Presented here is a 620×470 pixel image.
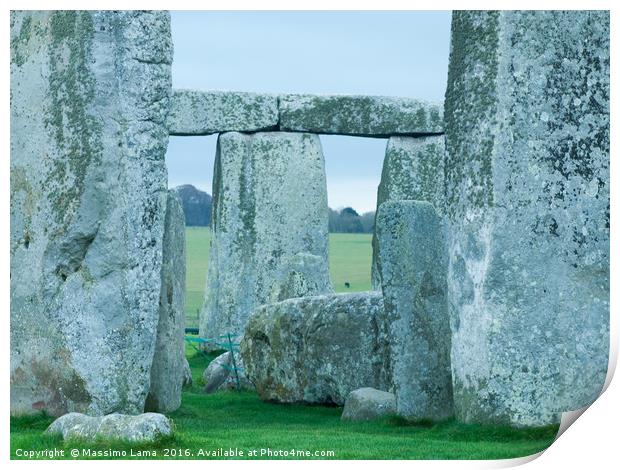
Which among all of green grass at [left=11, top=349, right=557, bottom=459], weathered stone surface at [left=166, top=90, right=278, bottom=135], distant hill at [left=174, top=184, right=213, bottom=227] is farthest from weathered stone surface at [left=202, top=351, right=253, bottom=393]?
distant hill at [left=174, top=184, right=213, bottom=227]

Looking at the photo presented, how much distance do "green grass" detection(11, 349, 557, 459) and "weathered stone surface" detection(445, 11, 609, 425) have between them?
0.17m

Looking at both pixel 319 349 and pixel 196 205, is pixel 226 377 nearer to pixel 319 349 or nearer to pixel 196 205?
pixel 319 349

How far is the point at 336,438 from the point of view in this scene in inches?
429

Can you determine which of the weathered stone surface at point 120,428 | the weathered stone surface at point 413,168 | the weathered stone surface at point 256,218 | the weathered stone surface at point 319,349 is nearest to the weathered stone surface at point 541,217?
the weathered stone surface at point 319,349

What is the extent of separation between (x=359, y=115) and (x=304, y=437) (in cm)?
1011

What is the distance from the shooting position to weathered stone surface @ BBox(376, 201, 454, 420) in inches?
461

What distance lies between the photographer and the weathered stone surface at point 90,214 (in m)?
11.6

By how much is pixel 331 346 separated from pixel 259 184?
7.32m

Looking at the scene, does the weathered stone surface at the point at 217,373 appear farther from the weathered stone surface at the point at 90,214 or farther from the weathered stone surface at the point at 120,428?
the weathered stone surface at the point at 120,428

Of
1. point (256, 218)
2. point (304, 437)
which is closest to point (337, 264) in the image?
point (256, 218)

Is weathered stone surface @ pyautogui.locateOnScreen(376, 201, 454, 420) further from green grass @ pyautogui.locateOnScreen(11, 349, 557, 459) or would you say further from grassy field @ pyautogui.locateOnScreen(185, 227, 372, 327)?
grassy field @ pyautogui.locateOnScreen(185, 227, 372, 327)

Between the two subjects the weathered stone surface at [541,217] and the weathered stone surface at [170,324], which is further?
the weathered stone surface at [170,324]

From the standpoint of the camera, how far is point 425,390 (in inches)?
461

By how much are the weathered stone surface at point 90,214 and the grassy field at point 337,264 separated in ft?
37.1
